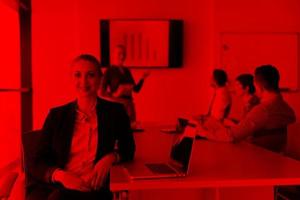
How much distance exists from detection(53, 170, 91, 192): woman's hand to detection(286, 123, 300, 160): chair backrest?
4.52ft

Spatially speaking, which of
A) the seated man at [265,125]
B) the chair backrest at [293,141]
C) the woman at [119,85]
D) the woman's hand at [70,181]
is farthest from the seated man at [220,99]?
the woman's hand at [70,181]

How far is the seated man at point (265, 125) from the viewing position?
259cm

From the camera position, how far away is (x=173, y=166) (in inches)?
68.9

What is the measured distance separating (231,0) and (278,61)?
1.15 meters

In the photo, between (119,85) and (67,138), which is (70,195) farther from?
(119,85)

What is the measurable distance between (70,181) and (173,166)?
500 millimetres

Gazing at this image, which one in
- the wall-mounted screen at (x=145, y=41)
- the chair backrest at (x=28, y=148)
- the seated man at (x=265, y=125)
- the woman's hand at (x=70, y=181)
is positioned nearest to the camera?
the woman's hand at (x=70, y=181)

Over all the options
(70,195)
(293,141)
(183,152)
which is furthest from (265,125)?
(70,195)

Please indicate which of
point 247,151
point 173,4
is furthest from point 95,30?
point 247,151

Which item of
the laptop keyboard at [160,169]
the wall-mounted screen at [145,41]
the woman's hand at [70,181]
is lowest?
the woman's hand at [70,181]

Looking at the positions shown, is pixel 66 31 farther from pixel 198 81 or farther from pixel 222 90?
pixel 222 90

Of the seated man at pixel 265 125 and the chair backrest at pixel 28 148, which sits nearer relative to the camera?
the chair backrest at pixel 28 148

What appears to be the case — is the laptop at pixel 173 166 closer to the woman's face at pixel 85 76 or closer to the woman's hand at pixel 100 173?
the woman's hand at pixel 100 173

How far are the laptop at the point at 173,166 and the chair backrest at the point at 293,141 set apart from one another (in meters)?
0.93
